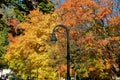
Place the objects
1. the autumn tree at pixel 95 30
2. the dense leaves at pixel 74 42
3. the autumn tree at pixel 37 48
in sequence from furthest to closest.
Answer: the autumn tree at pixel 95 30
the dense leaves at pixel 74 42
the autumn tree at pixel 37 48

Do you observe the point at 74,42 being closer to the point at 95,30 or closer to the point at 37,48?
the point at 95,30

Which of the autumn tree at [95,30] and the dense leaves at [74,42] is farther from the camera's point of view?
the autumn tree at [95,30]

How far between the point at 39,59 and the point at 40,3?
16.9 meters

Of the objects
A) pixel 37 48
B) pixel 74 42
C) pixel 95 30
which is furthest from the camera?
pixel 74 42

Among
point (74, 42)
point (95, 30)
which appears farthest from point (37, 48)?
point (95, 30)

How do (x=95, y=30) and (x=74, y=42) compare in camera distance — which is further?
(x=74, y=42)

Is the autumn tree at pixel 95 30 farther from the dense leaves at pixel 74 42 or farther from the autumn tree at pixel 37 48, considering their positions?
the autumn tree at pixel 37 48

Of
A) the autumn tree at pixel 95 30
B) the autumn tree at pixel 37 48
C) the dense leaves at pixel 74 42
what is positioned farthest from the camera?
the autumn tree at pixel 95 30

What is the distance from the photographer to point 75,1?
152ft

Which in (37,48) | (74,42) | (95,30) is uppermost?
(95,30)

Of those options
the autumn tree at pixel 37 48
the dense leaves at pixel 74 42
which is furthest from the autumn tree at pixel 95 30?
the autumn tree at pixel 37 48

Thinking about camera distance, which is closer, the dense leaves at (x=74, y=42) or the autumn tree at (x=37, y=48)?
the autumn tree at (x=37, y=48)

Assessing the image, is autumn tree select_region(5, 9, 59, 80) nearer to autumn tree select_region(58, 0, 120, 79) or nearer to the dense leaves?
the dense leaves

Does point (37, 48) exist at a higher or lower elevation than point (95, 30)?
lower
